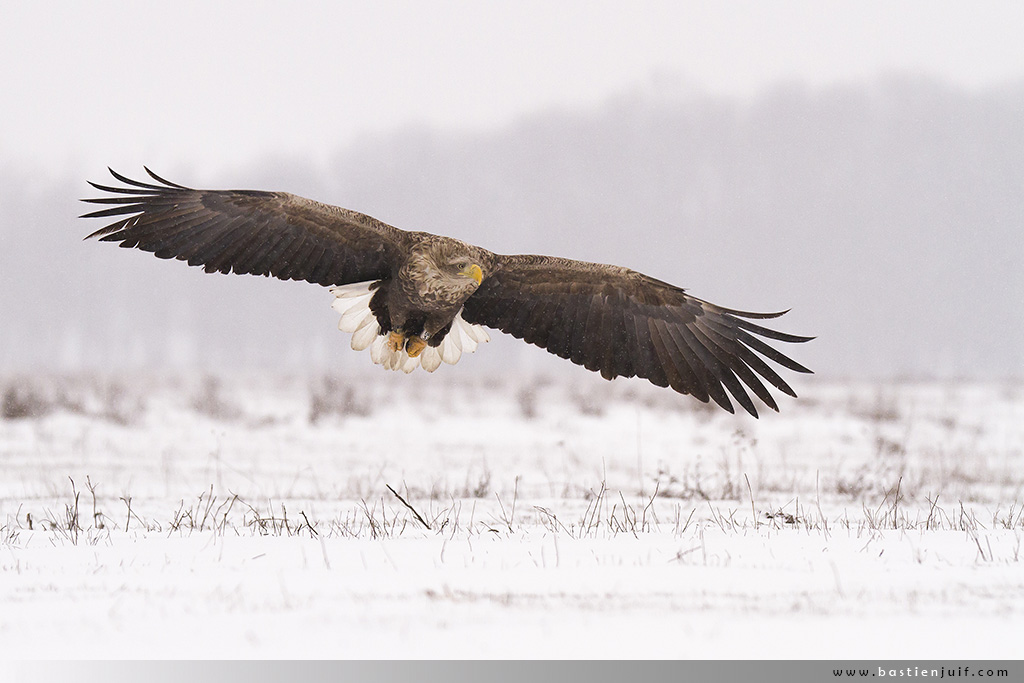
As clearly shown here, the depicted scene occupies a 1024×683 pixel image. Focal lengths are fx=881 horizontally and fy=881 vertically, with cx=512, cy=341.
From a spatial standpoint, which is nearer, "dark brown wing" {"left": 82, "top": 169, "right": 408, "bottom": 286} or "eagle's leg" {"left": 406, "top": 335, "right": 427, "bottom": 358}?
"dark brown wing" {"left": 82, "top": 169, "right": 408, "bottom": 286}

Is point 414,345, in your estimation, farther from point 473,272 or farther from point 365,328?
point 473,272

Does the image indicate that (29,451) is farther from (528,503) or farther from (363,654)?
(363,654)

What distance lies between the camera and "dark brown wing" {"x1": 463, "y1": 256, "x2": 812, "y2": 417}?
16.8 feet

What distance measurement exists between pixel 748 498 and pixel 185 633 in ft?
14.3

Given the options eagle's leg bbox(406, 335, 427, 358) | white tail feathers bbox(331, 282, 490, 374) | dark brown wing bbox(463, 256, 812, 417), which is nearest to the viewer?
dark brown wing bbox(463, 256, 812, 417)

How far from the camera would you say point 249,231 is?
498cm

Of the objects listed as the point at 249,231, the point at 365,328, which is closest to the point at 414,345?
the point at 365,328

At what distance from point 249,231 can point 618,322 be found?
2.23 metres

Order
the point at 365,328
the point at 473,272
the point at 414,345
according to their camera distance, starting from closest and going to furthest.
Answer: the point at 473,272 < the point at 414,345 < the point at 365,328

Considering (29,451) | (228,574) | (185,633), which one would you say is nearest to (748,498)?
(228,574)

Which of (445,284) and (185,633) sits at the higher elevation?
(445,284)

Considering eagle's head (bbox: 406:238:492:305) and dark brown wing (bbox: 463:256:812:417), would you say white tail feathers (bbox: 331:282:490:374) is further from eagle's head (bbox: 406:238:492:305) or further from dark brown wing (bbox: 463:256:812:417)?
eagle's head (bbox: 406:238:492:305)

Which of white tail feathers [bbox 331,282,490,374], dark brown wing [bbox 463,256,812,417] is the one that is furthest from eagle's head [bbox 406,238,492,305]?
white tail feathers [bbox 331,282,490,374]

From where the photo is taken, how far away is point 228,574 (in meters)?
3.69
